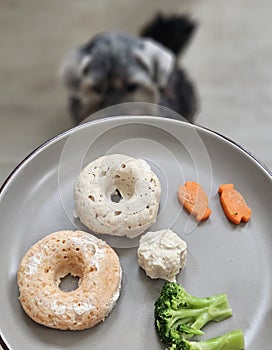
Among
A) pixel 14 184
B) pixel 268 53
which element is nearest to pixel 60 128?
pixel 268 53

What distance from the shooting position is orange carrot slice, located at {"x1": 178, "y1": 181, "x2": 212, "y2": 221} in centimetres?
106

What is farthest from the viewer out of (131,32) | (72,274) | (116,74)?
(131,32)

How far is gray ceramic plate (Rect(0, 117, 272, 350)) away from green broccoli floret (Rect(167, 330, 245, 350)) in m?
0.02

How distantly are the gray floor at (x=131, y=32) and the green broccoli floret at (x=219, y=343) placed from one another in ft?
3.64

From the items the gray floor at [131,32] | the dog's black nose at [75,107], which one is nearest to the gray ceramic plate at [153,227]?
the dog's black nose at [75,107]

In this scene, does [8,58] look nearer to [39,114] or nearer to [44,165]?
[39,114]

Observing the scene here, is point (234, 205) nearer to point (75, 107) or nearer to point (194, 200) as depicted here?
point (194, 200)

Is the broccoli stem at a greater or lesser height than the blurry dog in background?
greater

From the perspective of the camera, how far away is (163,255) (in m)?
0.98

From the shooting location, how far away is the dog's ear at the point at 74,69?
1.76 m

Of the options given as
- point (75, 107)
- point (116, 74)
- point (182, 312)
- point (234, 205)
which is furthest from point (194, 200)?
point (75, 107)

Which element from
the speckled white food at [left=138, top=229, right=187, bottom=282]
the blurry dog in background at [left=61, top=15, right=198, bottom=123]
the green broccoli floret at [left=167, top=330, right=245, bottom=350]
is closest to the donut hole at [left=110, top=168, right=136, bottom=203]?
the speckled white food at [left=138, top=229, right=187, bottom=282]

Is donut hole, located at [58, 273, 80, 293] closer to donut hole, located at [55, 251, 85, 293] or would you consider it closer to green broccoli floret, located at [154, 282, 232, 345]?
donut hole, located at [55, 251, 85, 293]

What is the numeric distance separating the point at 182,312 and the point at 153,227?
0.18 metres
